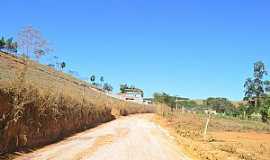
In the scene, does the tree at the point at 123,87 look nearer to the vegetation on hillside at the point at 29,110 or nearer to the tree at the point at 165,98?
the tree at the point at 165,98

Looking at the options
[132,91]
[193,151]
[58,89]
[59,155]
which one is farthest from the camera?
[132,91]

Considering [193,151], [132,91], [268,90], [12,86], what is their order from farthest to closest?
[132,91] < [268,90] < [193,151] < [12,86]

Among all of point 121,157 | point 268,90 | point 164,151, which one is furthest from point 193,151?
point 268,90

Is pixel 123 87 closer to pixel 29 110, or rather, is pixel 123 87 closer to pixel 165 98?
pixel 165 98

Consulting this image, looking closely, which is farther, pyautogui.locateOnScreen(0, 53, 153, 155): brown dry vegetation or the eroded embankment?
pyautogui.locateOnScreen(0, 53, 153, 155): brown dry vegetation

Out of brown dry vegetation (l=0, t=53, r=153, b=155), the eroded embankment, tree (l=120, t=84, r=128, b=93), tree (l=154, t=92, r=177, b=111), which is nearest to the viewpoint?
the eroded embankment

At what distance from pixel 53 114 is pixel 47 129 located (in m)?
1.36

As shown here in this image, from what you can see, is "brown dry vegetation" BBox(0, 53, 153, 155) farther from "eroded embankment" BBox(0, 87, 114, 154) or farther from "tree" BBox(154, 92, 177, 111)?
"tree" BBox(154, 92, 177, 111)

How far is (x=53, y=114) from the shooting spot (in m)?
22.8

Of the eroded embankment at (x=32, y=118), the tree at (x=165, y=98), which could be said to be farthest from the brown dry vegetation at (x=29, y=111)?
the tree at (x=165, y=98)

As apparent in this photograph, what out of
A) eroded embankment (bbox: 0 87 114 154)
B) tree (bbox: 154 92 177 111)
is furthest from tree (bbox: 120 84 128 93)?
eroded embankment (bbox: 0 87 114 154)

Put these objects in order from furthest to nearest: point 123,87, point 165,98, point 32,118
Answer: point 123,87 → point 165,98 → point 32,118

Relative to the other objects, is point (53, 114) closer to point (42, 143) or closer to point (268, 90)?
point (42, 143)

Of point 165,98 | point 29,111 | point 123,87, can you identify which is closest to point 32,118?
point 29,111
